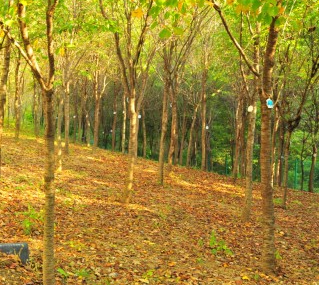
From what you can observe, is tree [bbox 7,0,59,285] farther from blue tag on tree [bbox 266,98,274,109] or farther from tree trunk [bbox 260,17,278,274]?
tree trunk [bbox 260,17,278,274]

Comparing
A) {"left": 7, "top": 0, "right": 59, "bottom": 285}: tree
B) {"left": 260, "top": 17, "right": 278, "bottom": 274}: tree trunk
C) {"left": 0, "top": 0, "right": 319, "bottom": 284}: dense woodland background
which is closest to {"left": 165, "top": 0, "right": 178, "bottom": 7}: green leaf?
{"left": 0, "top": 0, "right": 319, "bottom": 284}: dense woodland background

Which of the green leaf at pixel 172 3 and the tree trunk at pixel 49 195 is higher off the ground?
the green leaf at pixel 172 3

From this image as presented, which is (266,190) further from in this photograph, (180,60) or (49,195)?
(180,60)

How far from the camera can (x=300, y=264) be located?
8.23 metres

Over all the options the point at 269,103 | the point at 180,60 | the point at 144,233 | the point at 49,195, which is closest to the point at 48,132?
the point at 49,195

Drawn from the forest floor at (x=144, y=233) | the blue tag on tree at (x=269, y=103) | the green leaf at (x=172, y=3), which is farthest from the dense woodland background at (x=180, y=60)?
the forest floor at (x=144, y=233)

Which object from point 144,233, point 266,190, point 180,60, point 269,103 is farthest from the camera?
point 180,60

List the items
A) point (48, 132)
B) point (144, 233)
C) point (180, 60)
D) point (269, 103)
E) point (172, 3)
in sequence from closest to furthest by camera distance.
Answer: point (172, 3)
point (48, 132)
point (269, 103)
point (144, 233)
point (180, 60)

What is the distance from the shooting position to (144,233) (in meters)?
9.11

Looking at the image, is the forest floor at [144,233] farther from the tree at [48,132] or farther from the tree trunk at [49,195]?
the tree at [48,132]

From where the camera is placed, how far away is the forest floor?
21.1 ft

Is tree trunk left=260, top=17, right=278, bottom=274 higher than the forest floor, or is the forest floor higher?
tree trunk left=260, top=17, right=278, bottom=274

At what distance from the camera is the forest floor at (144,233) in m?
6.42

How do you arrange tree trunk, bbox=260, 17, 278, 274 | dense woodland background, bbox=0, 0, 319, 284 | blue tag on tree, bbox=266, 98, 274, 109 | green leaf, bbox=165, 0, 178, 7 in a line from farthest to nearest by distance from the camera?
tree trunk, bbox=260, 17, 278, 274 < blue tag on tree, bbox=266, 98, 274, 109 < dense woodland background, bbox=0, 0, 319, 284 < green leaf, bbox=165, 0, 178, 7
